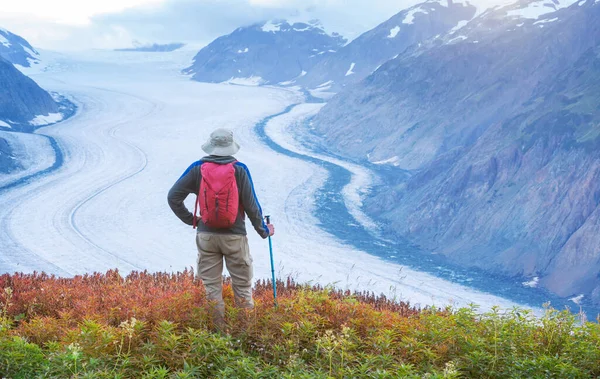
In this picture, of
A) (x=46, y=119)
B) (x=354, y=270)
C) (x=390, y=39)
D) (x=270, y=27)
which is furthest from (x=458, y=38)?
(x=270, y=27)

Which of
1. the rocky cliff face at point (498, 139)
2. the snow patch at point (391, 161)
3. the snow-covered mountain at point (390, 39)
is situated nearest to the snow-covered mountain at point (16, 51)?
the snow-covered mountain at point (390, 39)

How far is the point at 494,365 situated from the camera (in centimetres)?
491

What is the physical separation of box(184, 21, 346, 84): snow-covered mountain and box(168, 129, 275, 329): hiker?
88083 mm

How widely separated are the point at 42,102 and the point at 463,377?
2030 inches

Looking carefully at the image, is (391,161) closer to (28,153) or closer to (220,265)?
(28,153)

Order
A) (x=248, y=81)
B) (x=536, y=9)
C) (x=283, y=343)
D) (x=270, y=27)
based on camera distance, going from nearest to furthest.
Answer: (x=283, y=343) < (x=536, y=9) < (x=248, y=81) < (x=270, y=27)

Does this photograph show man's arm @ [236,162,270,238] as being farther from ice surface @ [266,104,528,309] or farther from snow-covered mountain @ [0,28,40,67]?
snow-covered mountain @ [0,28,40,67]

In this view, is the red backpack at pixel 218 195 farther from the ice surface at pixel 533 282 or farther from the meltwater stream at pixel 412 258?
the ice surface at pixel 533 282

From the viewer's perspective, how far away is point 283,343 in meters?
5.27

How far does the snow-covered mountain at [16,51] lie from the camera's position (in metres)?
91.5

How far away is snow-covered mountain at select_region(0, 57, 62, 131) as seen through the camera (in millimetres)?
46531

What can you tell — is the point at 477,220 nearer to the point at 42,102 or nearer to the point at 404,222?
the point at 404,222

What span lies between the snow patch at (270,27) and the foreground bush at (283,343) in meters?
103

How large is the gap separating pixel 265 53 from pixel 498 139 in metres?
75.2
